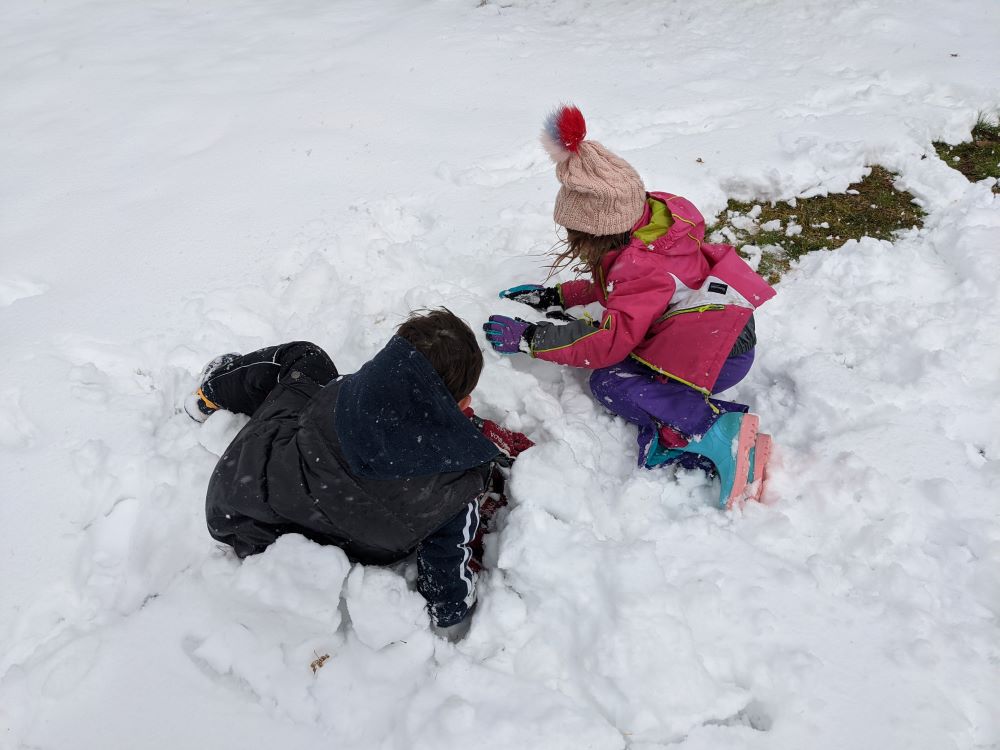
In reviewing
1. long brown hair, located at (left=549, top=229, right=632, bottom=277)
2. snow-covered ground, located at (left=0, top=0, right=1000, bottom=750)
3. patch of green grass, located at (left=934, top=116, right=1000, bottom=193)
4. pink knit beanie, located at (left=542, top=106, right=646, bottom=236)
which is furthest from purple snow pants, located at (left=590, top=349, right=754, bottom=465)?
patch of green grass, located at (left=934, top=116, right=1000, bottom=193)

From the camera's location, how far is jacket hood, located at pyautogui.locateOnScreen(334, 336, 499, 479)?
153 centimetres

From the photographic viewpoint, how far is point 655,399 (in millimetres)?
2338

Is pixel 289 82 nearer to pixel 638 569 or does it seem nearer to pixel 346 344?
pixel 346 344

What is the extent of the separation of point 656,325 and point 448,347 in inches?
40.7

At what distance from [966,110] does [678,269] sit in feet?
9.80

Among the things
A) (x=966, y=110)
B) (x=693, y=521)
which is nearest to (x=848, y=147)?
(x=966, y=110)

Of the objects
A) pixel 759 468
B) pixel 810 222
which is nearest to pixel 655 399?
pixel 759 468

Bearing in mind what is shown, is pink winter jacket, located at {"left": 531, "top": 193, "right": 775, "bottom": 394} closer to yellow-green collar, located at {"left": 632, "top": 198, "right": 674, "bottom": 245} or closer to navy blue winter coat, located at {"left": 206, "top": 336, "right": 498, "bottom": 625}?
yellow-green collar, located at {"left": 632, "top": 198, "right": 674, "bottom": 245}

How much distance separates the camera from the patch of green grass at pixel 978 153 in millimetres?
3564

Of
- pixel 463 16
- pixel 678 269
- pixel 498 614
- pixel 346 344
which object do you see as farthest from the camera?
pixel 463 16

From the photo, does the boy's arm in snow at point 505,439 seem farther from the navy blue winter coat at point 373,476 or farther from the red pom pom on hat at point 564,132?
the red pom pom on hat at point 564,132

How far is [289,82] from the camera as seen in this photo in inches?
173

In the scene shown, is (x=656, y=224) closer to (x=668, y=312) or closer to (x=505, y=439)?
(x=668, y=312)

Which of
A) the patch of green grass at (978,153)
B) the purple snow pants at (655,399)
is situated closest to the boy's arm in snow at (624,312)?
the purple snow pants at (655,399)
